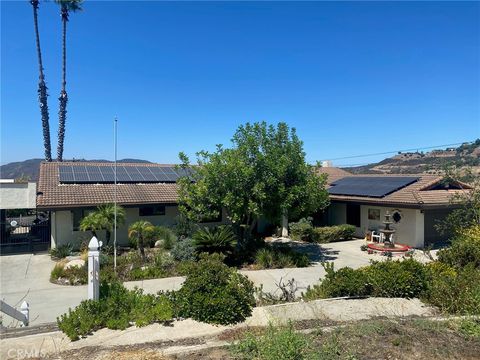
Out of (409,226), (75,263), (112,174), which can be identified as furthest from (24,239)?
(409,226)

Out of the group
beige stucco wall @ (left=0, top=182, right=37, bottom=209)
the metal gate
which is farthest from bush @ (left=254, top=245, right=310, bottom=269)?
beige stucco wall @ (left=0, top=182, right=37, bottom=209)

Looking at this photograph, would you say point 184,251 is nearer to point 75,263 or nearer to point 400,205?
point 75,263

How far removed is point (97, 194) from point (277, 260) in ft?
33.3

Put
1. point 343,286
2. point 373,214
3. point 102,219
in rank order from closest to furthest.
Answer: point 343,286
point 102,219
point 373,214

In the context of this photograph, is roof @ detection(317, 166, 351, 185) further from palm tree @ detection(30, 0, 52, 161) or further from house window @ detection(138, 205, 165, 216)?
palm tree @ detection(30, 0, 52, 161)

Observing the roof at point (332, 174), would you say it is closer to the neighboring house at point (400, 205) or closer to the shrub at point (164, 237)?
the neighboring house at point (400, 205)

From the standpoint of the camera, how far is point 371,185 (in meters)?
22.0

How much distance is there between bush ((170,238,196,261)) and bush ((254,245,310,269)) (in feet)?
8.92

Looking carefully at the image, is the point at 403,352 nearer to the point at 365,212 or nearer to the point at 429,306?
the point at 429,306

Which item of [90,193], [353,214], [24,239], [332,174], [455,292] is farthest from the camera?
[332,174]

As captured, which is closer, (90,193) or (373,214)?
(90,193)

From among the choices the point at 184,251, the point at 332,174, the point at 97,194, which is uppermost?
the point at 332,174

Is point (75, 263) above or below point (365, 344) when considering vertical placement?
below

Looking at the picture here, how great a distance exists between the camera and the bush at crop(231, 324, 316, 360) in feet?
15.0
